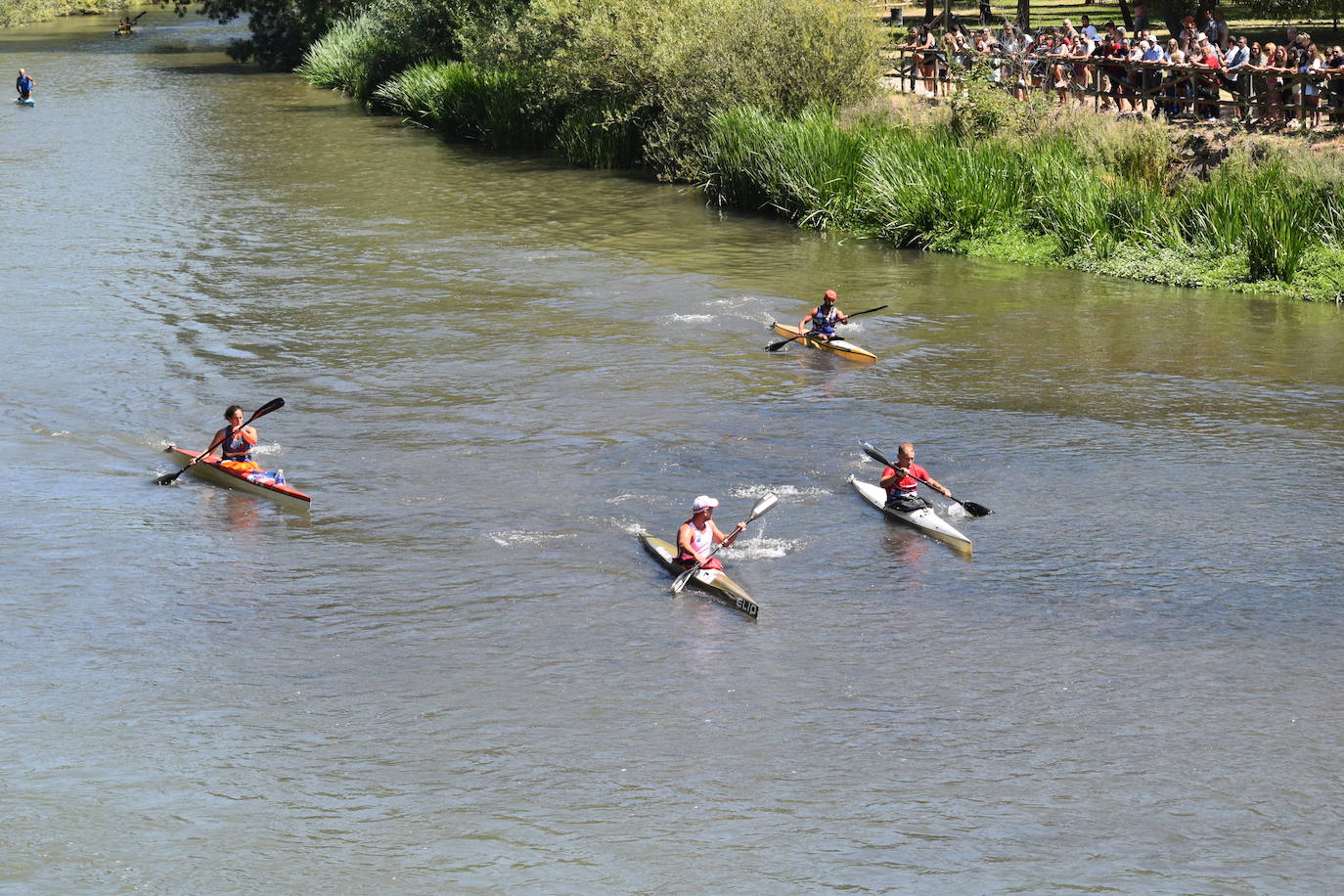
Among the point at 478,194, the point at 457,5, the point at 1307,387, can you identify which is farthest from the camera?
the point at 457,5

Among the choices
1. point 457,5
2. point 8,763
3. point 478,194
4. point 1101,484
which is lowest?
point 8,763

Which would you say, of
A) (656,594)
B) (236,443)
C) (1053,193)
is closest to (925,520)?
(656,594)

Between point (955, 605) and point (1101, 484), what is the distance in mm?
4235

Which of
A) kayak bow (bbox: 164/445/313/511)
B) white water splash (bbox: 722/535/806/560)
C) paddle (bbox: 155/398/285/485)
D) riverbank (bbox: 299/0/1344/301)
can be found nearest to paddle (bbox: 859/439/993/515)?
white water splash (bbox: 722/535/806/560)

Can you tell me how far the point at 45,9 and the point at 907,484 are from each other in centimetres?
11129

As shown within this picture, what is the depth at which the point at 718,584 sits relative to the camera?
15.9 meters

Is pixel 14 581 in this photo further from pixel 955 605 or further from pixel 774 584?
pixel 955 605

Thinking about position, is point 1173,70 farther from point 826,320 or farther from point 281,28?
point 281,28

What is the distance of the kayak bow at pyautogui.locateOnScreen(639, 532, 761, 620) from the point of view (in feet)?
51.0

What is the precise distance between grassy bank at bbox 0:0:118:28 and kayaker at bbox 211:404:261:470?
99770 millimetres

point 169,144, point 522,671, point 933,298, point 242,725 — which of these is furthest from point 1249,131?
point 169,144

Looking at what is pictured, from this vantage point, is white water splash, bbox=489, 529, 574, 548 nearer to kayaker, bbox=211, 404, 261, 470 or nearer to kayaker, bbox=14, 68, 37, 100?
kayaker, bbox=211, 404, 261, 470

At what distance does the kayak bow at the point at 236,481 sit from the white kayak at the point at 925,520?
23.4ft

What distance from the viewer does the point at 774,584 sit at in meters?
16.4
